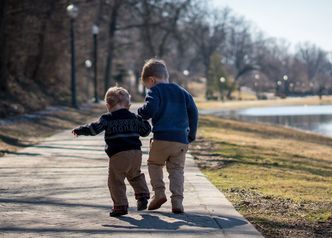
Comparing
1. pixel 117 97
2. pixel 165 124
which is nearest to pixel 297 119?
pixel 165 124

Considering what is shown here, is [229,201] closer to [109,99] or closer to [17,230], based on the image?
[109,99]

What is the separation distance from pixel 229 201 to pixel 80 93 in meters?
36.1

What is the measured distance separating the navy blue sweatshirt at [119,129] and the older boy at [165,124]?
11cm

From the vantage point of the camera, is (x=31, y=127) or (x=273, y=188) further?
(x=31, y=127)

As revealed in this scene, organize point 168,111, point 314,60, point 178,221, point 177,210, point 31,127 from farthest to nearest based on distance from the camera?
point 314,60
point 31,127
point 168,111
point 177,210
point 178,221

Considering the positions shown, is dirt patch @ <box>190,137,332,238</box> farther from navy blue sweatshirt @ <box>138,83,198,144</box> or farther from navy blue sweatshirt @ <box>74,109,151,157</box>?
navy blue sweatshirt @ <box>74,109,151,157</box>

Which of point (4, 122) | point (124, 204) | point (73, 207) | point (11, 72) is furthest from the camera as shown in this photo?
point (11, 72)

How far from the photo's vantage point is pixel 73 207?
6.70 m

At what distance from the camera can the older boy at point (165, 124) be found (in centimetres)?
634

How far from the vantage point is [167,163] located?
650cm

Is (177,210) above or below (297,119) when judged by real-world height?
above

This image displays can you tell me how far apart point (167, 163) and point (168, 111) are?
513 mm

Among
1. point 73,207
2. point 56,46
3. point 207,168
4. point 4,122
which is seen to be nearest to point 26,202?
point 73,207

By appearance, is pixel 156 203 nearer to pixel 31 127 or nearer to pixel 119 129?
pixel 119 129
